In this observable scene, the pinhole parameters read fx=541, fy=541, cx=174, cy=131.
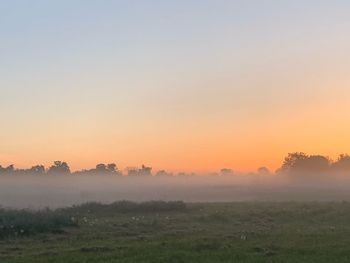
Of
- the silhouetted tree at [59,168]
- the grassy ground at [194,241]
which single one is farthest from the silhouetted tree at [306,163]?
the grassy ground at [194,241]

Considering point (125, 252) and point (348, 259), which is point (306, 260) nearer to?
point (348, 259)

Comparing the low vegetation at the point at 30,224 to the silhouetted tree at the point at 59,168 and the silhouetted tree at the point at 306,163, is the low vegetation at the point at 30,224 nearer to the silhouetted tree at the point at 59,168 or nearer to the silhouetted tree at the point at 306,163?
the silhouetted tree at the point at 306,163

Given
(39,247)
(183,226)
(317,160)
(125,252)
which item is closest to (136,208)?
(183,226)

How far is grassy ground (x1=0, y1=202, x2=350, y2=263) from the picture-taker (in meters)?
22.1

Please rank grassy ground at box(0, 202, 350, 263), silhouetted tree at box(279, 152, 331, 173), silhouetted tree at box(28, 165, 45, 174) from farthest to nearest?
1. silhouetted tree at box(28, 165, 45, 174)
2. silhouetted tree at box(279, 152, 331, 173)
3. grassy ground at box(0, 202, 350, 263)

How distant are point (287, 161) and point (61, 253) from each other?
148 m

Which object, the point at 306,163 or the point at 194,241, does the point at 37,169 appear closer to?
the point at 306,163

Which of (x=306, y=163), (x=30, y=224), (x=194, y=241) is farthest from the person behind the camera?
(x=306, y=163)

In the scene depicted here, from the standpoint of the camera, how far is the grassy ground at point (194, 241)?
22.1 metres

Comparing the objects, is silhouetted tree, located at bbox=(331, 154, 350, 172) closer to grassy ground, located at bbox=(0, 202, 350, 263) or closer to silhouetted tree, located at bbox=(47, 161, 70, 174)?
silhouetted tree, located at bbox=(47, 161, 70, 174)

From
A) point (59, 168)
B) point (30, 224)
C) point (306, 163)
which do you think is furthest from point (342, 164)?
point (30, 224)

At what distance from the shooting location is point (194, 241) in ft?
84.5

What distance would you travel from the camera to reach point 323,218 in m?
39.5

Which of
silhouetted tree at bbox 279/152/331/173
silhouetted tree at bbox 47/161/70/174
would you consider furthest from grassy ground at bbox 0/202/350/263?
silhouetted tree at bbox 47/161/70/174
